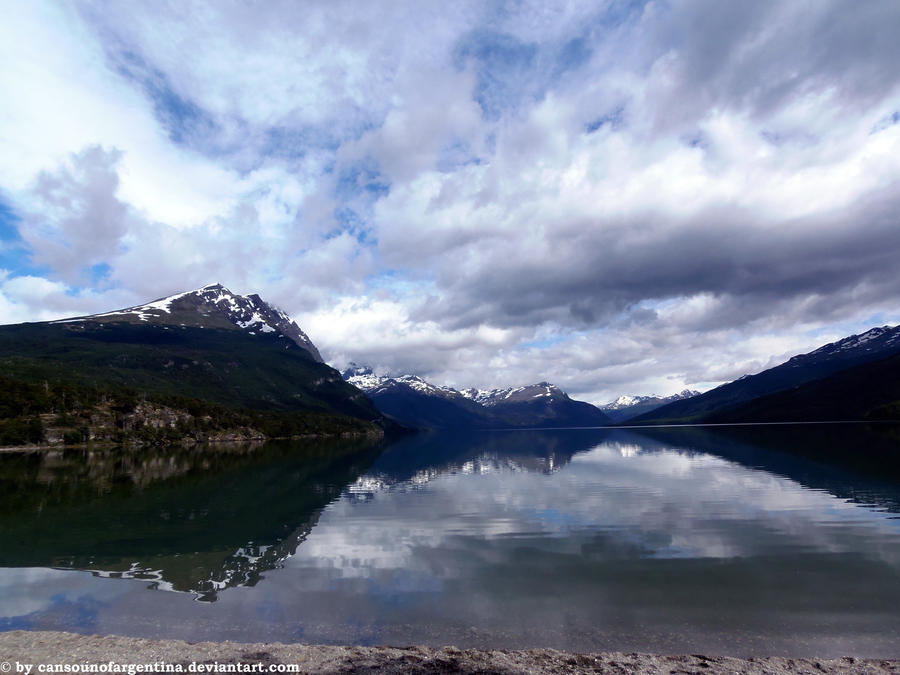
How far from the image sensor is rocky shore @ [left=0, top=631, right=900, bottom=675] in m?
17.3

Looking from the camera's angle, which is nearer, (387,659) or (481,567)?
(387,659)

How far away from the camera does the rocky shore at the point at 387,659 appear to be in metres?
17.3

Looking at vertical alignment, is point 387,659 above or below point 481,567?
above

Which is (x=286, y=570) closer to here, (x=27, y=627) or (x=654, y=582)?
(x=27, y=627)

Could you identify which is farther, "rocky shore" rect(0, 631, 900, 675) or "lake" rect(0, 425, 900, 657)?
"lake" rect(0, 425, 900, 657)

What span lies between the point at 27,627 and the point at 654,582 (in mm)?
Answer: 32649

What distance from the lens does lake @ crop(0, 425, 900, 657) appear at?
865 inches

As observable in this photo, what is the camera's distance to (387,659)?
18.5m

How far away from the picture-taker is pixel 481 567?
32250 mm

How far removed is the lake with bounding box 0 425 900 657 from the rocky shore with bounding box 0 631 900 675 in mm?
1516

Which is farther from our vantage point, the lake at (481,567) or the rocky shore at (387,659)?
the lake at (481,567)

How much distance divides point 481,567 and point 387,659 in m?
14.8

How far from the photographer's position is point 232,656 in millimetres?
18938

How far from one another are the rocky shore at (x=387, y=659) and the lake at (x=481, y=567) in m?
1.52
